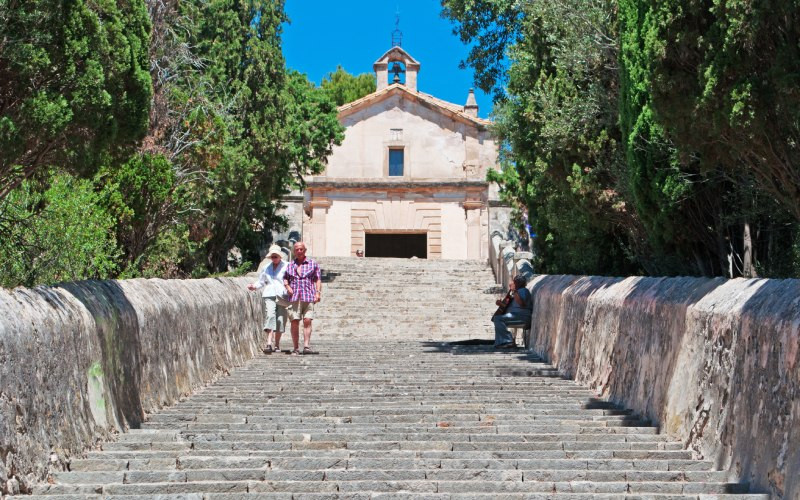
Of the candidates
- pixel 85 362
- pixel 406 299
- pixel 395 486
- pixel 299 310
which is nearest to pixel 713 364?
pixel 395 486

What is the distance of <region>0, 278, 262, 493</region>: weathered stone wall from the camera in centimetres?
496

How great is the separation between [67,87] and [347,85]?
156ft

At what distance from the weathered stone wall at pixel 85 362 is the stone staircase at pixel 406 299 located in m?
10.8

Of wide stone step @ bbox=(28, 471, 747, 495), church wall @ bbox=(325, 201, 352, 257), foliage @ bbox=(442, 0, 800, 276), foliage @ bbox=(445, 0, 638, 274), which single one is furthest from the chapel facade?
wide stone step @ bbox=(28, 471, 747, 495)

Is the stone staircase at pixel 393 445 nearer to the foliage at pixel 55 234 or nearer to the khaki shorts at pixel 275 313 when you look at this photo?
the khaki shorts at pixel 275 313

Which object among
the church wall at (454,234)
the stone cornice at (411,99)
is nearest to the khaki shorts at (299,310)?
the church wall at (454,234)

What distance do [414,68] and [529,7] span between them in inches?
1058

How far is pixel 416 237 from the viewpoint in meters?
40.5

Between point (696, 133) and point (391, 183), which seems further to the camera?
point (391, 183)

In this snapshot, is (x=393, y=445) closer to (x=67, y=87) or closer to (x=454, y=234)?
(x=67, y=87)

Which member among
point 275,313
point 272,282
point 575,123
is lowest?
point 275,313

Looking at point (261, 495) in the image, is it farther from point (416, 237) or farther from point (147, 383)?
point (416, 237)

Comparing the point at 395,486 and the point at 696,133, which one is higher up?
the point at 696,133

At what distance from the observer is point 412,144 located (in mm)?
40219
